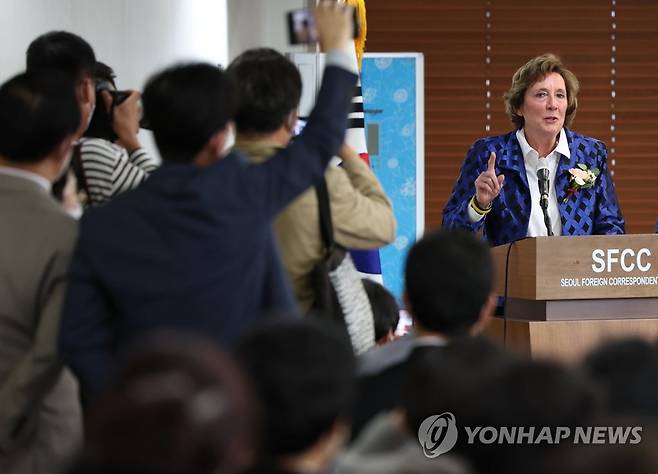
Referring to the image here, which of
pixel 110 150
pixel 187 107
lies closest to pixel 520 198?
pixel 110 150

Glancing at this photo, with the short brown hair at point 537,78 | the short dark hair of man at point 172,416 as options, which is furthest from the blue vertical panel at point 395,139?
the short dark hair of man at point 172,416

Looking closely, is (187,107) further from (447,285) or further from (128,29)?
(128,29)

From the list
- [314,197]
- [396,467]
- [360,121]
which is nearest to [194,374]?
[396,467]

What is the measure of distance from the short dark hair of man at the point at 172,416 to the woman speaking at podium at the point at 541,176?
268cm

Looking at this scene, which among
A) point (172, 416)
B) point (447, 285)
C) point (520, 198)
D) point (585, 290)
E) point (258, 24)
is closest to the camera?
point (172, 416)

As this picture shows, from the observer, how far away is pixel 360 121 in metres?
4.23

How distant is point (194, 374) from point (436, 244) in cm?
106

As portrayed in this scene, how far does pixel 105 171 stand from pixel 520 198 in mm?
1700

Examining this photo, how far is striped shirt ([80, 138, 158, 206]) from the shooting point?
238cm

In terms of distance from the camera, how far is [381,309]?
267 cm

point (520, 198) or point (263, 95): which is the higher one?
Answer: point (263, 95)

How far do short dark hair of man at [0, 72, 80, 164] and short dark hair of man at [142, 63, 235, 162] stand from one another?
19 cm

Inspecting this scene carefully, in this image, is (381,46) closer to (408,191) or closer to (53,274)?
(408,191)

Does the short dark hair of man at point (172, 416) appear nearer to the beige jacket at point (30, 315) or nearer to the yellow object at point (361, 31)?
the beige jacket at point (30, 315)
